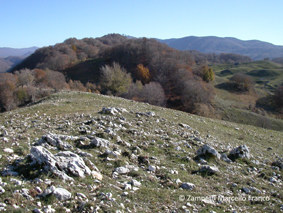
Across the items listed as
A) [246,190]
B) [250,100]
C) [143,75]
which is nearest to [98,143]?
[246,190]

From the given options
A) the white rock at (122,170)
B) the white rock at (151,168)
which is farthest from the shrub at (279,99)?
the white rock at (122,170)

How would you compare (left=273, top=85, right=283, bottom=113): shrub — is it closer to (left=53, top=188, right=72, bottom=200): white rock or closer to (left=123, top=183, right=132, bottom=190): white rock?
(left=123, top=183, right=132, bottom=190): white rock

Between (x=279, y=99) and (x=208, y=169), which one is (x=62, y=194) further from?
(x=279, y=99)

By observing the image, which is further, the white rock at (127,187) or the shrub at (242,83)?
the shrub at (242,83)

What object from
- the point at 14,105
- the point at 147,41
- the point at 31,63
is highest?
the point at 147,41

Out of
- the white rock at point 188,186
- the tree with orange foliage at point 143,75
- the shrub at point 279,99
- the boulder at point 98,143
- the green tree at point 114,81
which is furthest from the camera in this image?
the tree with orange foliage at point 143,75

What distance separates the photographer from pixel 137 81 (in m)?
63.2

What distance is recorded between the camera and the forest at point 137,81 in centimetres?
5247

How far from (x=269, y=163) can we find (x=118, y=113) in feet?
32.9

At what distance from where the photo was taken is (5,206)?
4203 millimetres

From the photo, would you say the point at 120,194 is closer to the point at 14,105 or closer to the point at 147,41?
the point at 14,105

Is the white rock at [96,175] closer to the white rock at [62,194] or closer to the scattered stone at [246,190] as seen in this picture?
the white rock at [62,194]

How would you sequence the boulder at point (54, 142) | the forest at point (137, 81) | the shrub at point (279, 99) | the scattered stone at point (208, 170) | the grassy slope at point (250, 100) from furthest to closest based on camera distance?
the shrub at point (279, 99), the grassy slope at point (250, 100), the forest at point (137, 81), the scattered stone at point (208, 170), the boulder at point (54, 142)

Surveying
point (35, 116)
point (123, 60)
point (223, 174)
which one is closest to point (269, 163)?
point (223, 174)
